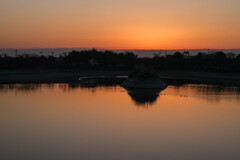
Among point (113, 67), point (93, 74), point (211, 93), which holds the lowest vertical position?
point (93, 74)

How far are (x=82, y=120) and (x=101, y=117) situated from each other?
147 cm

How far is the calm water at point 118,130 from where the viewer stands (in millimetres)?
11578

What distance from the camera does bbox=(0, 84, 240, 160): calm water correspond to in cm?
1158

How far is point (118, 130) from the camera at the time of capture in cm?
1511

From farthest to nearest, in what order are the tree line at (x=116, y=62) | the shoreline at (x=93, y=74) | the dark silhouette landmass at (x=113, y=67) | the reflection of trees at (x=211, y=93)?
the tree line at (x=116, y=62)
the dark silhouette landmass at (x=113, y=67)
the shoreline at (x=93, y=74)
the reflection of trees at (x=211, y=93)

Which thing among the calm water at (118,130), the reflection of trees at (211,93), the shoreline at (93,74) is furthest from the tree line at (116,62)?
the calm water at (118,130)

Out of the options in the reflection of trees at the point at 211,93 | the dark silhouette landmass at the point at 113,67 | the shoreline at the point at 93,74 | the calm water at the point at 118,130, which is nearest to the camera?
the calm water at the point at 118,130

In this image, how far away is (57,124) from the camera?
16.2 metres

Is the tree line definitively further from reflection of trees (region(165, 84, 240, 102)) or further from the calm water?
the calm water

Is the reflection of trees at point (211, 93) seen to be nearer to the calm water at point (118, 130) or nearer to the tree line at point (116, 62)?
the calm water at point (118, 130)

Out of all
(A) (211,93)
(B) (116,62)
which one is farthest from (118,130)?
(B) (116,62)

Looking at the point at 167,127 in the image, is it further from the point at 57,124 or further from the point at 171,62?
the point at 171,62

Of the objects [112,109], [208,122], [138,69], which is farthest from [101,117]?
[138,69]

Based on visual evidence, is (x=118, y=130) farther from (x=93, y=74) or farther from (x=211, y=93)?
(x=93, y=74)
